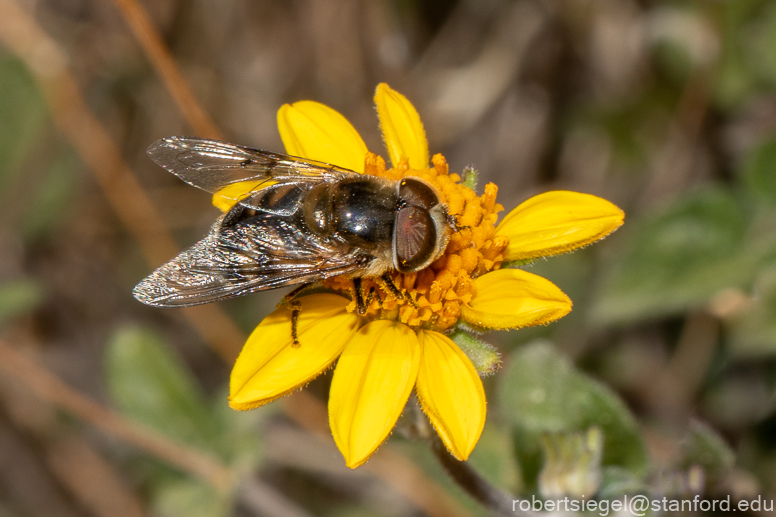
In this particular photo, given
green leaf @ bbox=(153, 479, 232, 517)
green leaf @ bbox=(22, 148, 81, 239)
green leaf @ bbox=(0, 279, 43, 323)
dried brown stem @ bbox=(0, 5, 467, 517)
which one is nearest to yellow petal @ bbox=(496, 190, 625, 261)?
green leaf @ bbox=(153, 479, 232, 517)

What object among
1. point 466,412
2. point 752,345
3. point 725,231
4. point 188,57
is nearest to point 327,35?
point 188,57

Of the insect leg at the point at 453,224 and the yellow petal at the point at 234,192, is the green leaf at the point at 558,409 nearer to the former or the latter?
the insect leg at the point at 453,224

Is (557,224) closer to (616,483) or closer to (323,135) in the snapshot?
(323,135)

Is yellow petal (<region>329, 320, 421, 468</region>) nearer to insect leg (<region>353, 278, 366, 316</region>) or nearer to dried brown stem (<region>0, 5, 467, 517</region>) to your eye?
insect leg (<region>353, 278, 366, 316</region>)

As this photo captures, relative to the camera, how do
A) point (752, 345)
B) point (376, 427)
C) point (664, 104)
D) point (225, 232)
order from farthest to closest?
point (664, 104) → point (752, 345) → point (225, 232) → point (376, 427)

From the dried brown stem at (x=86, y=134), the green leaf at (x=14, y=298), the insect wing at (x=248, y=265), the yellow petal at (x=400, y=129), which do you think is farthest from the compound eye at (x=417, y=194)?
the dried brown stem at (x=86, y=134)

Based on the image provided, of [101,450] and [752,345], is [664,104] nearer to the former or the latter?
[752,345]
